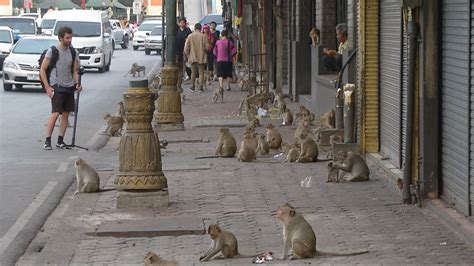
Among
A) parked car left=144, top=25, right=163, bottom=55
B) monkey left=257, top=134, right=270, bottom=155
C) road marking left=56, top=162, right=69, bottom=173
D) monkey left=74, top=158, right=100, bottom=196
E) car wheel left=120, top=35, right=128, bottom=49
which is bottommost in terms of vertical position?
car wheel left=120, top=35, right=128, bottom=49

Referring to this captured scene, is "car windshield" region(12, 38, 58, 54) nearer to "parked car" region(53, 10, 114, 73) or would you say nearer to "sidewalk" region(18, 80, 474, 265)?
"parked car" region(53, 10, 114, 73)

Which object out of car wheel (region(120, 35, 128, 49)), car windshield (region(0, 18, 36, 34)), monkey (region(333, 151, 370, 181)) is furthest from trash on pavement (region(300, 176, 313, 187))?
car wheel (region(120, 35, 128, 49))

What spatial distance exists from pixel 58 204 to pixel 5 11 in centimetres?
7314

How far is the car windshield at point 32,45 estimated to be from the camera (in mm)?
32356

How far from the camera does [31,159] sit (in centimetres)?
1588

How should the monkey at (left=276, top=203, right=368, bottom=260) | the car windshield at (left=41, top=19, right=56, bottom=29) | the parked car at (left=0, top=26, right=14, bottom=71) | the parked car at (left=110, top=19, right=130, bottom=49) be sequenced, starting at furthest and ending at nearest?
the parked car at (left=110, top=19, right=130, bottom=49) < the car windshield at (left=41, top=19, right=56, bottom=29) < the parked car at (left=0, top=26, right=14, bottom=71) < the monkey at (left=276, top=203, right=368, bottom=260)

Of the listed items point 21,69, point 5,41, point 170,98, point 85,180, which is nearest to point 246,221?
point 85,180

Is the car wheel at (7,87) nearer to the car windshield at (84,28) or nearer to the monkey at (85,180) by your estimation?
the car windshield at (84,28)

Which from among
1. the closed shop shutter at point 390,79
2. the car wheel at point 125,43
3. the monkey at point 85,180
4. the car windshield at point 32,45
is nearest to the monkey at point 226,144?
the closed shop shutter at point 390,79

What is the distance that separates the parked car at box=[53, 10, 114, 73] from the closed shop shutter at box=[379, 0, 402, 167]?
26890 mm

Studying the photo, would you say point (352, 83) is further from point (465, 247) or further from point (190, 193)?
point (465, 247)

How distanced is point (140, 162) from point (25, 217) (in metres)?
1.26

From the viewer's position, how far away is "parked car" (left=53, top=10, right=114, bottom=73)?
40781 millimetres

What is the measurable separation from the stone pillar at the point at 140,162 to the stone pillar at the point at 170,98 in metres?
8.38
